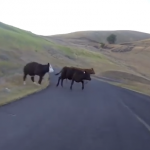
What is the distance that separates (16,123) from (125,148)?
12.9 ft

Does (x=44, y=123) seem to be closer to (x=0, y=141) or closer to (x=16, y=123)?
(x=16, y=123)

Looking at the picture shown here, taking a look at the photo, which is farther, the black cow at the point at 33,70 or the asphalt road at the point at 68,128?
the black cow at the point at 33,70

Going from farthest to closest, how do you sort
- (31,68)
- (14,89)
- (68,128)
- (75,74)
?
(75,74) → (31,68) → (14,89) → (68,128)

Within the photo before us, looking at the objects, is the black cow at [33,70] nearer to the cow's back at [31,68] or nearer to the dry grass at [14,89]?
→ the cow's back at [31,68]

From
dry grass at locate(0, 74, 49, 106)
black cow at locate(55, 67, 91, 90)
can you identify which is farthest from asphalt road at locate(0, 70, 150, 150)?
black cow at locate(55, 67, 91, 90)

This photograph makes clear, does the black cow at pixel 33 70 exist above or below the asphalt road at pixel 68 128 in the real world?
below

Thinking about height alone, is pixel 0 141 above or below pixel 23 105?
above

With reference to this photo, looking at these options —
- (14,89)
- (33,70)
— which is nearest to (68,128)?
(14,89)

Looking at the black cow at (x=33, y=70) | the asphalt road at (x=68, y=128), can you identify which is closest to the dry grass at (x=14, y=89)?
the black cow at (x=33, y=70)

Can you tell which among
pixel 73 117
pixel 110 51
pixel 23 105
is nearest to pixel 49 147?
pixel 73 117

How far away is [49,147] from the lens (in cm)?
930

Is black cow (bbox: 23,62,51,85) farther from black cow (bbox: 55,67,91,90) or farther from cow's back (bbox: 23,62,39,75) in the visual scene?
black cow (bbox: 55,67,91,90)

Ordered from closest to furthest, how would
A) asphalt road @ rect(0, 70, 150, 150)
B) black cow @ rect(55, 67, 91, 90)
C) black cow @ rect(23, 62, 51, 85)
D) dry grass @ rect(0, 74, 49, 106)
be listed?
asphalt road @ rect(0, 70, 150, 150) → dry grass @ rect(0, 74, 49, 106) → black cow @ rect(23, 62, 51, 85) → black cow @ rect(55, 67, 91, 90)

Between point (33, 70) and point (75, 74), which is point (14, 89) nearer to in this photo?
point (33, 70)
